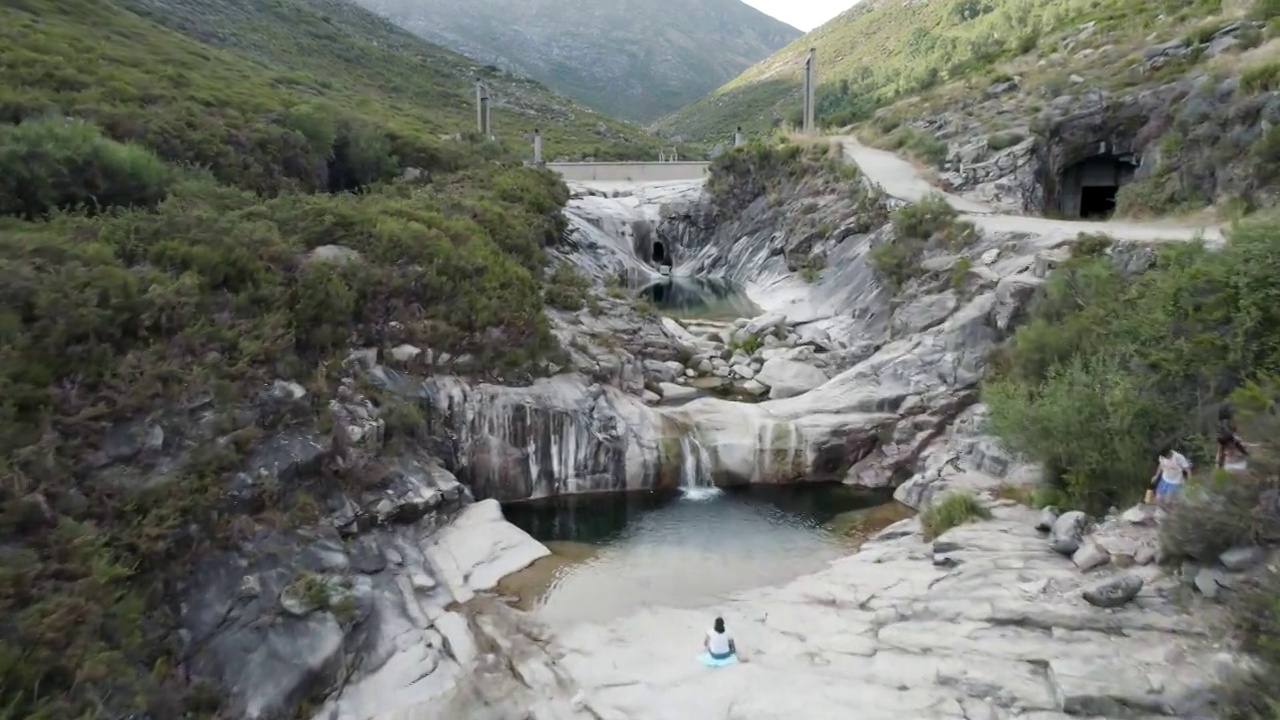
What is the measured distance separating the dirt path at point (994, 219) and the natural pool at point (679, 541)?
9.50m

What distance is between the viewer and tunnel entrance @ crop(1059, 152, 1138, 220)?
29656 mm

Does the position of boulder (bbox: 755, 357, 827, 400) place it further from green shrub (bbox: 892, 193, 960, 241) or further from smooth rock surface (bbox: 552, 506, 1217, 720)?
smooth rock surface (bbox: 552, 506, 1217, 720)

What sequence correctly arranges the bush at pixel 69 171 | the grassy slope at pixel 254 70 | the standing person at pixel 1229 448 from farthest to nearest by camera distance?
the grassy slope at pixel 254 70
the bush at pixel 69 171
the standing person at pixel 1229 448

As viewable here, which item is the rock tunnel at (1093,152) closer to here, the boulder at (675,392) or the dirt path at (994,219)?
the dirt path at (994,219)

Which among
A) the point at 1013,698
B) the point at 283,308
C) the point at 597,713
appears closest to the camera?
the point at 1013,698

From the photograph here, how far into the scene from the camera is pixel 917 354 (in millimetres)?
21672

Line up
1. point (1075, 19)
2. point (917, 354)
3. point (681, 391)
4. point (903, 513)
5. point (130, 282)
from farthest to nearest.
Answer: point (1075, 19), point (681, 391), point (917, 354), point (903, 513), point (130, 282)

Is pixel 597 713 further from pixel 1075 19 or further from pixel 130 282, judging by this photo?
pixel 1075 19

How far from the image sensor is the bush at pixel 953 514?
14750mm

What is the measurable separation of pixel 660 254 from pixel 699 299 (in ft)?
31.0

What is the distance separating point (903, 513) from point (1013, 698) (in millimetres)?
8101

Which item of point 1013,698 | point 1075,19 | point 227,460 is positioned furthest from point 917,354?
point 1075,19

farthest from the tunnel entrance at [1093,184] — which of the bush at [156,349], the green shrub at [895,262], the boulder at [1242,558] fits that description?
the boulder at [1242,558]

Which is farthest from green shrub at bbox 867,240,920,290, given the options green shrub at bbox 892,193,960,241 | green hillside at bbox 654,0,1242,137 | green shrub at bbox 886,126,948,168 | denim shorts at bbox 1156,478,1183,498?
green hillside at bbox 654,0,1242,137
